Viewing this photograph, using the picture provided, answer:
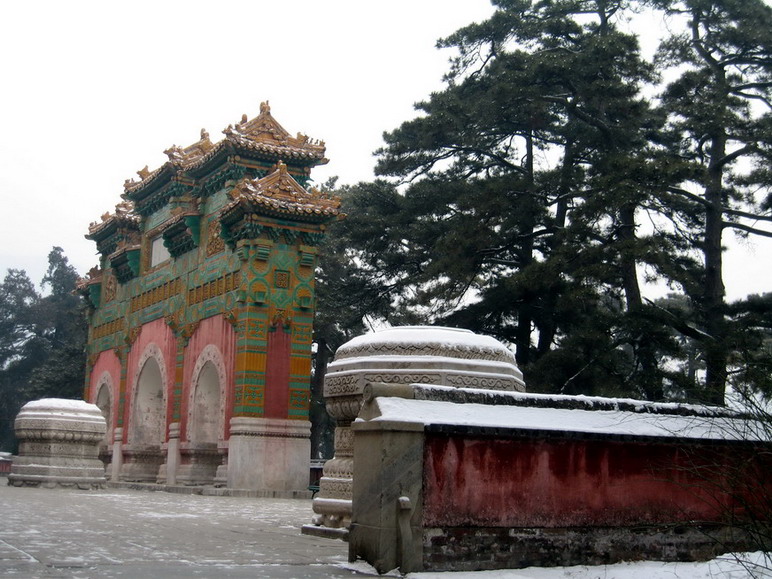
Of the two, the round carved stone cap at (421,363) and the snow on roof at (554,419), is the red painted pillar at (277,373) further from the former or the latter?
the snow on roof at (554,419)

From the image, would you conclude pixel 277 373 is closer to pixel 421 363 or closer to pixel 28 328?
pixel 421 363

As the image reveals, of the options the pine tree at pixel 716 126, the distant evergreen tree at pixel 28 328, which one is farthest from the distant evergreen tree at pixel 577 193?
the distant evergreen tree at pixel 28 328

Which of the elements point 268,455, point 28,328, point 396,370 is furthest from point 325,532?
point 28,328

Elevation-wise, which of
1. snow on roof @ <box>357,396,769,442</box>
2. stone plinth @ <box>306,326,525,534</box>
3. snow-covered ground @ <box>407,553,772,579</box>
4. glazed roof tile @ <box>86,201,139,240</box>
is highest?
glazed roof tile @ <box>86,201,139,240</box>

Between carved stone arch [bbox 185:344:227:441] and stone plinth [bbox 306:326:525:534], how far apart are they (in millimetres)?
12871

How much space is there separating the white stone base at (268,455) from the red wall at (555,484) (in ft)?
45.8

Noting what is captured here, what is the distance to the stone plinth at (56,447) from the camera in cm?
1758

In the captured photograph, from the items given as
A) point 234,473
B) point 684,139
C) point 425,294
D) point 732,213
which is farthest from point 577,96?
point 234,473

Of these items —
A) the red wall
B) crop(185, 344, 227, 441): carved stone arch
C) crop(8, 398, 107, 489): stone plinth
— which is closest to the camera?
the red wall

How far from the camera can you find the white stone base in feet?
63.8

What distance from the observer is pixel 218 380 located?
22.4 m

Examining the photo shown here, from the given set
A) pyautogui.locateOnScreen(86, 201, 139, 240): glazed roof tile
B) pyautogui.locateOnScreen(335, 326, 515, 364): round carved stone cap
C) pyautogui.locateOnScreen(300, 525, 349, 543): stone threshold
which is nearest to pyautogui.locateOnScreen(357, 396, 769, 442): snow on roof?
pyautogui.locateOnScreen(335, 326, 515, 364): round carved stone cap

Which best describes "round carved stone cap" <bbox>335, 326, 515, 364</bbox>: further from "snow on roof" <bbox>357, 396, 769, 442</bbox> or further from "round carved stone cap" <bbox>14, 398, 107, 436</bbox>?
"round carved stone cap" <bbox>14, 398, 107, 436</bbox>

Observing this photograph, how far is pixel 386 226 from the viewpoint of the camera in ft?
81.5
